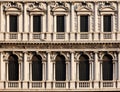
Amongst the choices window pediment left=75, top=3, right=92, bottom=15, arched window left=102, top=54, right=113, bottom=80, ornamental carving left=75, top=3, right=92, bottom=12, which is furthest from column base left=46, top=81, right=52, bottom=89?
ornamental carving left=75, top=3, right=92, bottom=12

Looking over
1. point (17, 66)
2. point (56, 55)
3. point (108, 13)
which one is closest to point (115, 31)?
point (108, 13)

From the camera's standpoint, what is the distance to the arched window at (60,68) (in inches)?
1975

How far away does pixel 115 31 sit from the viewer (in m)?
50.1

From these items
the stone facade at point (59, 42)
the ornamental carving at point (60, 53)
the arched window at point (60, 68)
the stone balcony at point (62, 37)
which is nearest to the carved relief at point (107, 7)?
the stone facade at point (59, 42)

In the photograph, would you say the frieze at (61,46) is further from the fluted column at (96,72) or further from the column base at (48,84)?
the column base at (48,84)

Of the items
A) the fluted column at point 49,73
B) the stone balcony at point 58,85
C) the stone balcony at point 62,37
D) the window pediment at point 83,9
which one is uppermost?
the window pediment at point 83,9

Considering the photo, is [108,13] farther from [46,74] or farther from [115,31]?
[46,74]

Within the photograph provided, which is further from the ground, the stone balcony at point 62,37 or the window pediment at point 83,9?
the window pediment at point 83,9

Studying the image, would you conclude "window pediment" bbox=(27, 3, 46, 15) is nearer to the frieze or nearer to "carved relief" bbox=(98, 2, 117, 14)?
the frieze

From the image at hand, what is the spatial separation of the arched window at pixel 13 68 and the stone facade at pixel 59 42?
0.96 feet

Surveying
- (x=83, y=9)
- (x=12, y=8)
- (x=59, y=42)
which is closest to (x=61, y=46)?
(x=59, y=42)

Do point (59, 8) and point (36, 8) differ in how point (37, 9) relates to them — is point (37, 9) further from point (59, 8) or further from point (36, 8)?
point (59, 8)

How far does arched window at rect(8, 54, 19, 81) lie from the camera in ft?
165

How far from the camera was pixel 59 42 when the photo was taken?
49656 millimetres
